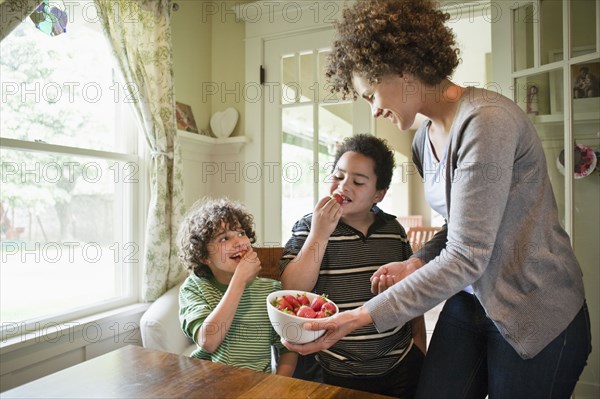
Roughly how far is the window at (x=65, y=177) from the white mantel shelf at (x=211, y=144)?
349 mm

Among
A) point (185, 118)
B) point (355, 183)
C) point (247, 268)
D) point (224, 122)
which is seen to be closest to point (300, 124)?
point (224, 122)

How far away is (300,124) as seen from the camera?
2822 mm

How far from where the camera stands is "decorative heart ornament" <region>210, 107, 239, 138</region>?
9.61 feet

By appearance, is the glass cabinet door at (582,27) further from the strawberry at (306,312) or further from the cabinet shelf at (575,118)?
the strawberry at (306,312)

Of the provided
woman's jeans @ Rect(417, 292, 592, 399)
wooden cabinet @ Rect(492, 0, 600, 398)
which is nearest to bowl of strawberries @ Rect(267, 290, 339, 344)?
A: woman's jeans @ Rect(417, 292, 592, 399)

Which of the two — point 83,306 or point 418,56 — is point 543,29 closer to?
point 418,56

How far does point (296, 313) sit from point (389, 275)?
324 mm

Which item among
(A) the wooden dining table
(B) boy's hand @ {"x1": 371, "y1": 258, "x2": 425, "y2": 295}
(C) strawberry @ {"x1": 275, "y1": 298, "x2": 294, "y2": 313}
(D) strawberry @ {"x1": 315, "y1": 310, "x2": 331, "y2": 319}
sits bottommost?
Answer: (A) the wooden dining table

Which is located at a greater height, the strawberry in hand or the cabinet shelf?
the cabinet shelf

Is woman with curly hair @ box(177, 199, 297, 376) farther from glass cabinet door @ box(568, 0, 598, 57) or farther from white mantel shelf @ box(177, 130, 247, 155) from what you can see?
glass cabinet door @ box(568, 0, 598, 57)

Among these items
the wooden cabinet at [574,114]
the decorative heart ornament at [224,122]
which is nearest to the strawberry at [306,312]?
the wooden cabinet at [574,114]

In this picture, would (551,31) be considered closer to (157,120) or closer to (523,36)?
(523,36)

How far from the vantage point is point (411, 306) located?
0.96 meters

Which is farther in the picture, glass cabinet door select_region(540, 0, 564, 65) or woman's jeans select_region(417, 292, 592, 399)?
glass cabinet door select_region(540, 0, 564, 65)
